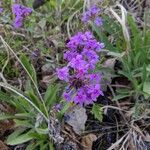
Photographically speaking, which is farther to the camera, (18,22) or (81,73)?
(18,22)

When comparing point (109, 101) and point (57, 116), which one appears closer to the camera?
point (57, 116)

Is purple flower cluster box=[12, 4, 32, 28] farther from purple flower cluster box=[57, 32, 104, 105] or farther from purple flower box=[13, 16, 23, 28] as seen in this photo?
purple flower cluster box=[57, 32, 104, 105]

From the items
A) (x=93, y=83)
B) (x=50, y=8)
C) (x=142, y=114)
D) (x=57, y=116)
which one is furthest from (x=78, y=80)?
(x=50, y=8)

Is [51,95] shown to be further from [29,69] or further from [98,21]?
[98,21]

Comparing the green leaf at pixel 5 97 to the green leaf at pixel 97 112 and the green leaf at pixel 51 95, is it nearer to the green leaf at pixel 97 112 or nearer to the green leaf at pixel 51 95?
the green leaf at pixel 51 95

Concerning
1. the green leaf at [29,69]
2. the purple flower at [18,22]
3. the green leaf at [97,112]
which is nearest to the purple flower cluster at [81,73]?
the green leaf at [97,112]

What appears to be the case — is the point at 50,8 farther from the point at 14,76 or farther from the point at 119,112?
the point at 119,112

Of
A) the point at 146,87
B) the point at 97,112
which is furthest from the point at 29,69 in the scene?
the point at 146,87
